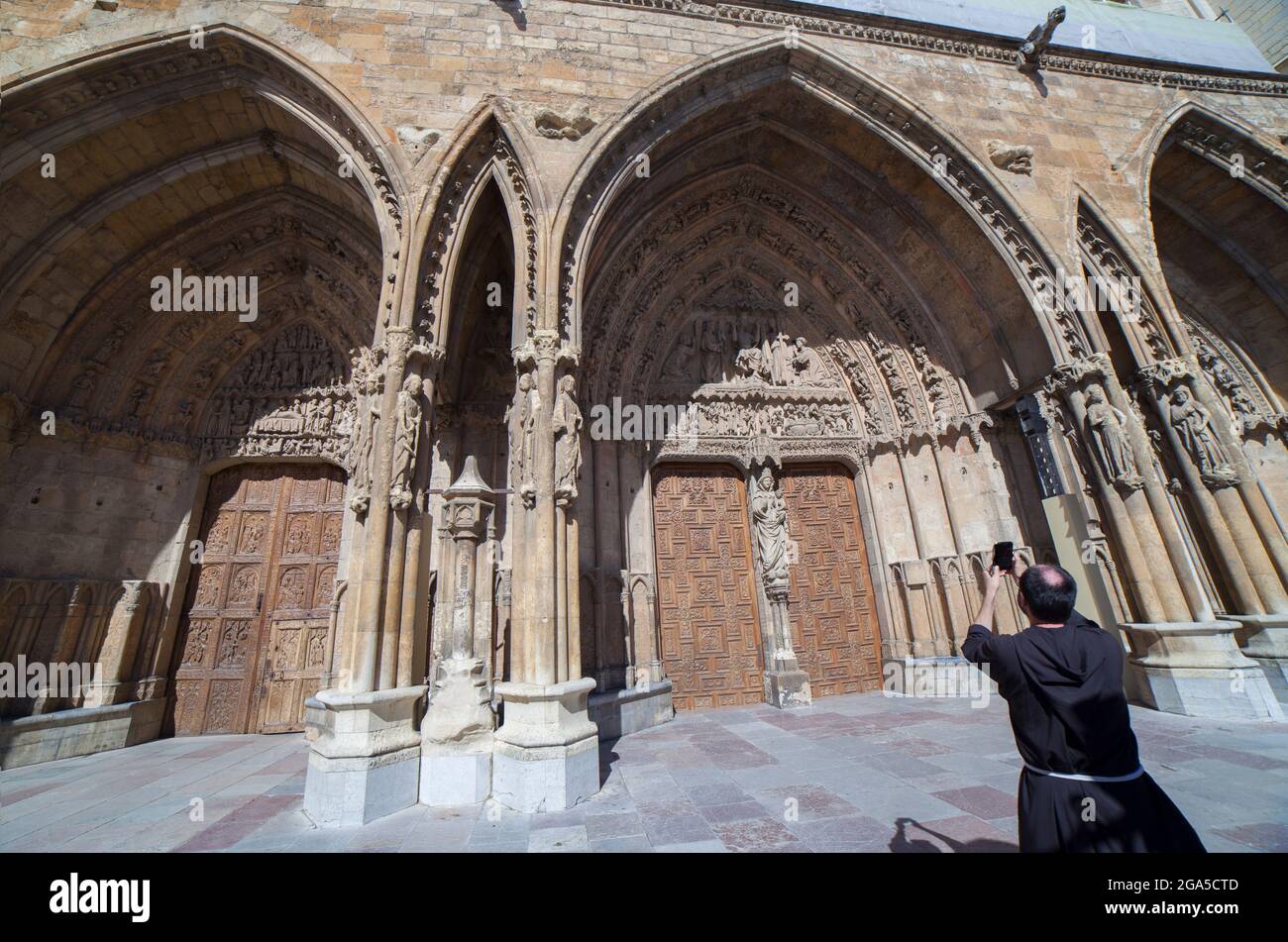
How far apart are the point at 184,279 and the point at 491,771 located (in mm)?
7947

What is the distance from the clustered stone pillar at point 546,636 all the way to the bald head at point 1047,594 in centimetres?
335

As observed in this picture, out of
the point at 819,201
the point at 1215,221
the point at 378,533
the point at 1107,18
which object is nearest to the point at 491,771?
the point at 378,533

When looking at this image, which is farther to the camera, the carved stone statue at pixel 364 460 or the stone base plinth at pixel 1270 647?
the stone base plinth at pixel 1270 647

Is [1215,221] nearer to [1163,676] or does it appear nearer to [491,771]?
[1163,676]

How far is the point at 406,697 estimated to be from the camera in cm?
425

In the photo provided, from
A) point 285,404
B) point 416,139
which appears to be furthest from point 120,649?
point 416,139

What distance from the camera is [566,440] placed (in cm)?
482

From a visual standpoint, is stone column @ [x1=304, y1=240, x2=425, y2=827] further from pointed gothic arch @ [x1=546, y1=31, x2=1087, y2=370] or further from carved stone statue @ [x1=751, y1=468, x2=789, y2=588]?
carved stone statue @ [x1=751, y1=468, x2=789, y2=588]

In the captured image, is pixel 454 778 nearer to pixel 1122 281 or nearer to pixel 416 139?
pixel 416 139

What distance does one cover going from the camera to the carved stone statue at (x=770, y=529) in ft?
23.4

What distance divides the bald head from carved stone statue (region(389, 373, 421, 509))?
442cm

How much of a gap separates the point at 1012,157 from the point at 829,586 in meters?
6.63

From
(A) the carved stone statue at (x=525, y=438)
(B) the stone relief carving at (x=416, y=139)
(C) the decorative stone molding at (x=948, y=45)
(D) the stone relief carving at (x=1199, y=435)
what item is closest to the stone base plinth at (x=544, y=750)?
(A) the carved stone statue at (x=525, y=438)

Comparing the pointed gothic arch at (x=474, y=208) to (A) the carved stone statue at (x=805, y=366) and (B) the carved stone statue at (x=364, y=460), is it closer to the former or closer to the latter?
(B) the carved stone statue at (x=364, y=460)
